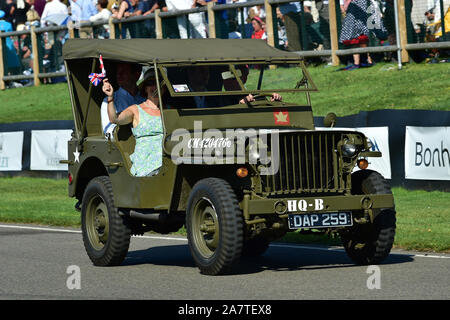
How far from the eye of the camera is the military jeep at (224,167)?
8945 mm

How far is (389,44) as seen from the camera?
20828 mm

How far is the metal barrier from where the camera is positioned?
805 inches

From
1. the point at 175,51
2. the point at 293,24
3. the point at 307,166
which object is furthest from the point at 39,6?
the point at 307,166

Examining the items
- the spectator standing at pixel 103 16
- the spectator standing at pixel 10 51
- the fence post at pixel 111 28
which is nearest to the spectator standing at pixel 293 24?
the fence post at pixel 111 28

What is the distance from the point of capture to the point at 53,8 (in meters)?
28.7

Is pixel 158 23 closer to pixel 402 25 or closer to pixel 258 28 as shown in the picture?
pixel 258 28

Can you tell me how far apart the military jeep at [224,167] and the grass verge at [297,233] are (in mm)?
1738

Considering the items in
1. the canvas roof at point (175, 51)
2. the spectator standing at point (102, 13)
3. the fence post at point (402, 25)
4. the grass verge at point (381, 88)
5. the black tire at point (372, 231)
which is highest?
the spectator standing at point (102, 13)

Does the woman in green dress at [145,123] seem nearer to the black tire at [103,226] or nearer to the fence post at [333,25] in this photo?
the black tire at [103,226]

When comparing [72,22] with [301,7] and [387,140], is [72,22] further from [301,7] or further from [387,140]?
[387,140]

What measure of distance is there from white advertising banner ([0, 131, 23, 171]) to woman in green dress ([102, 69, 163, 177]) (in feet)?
42.0
